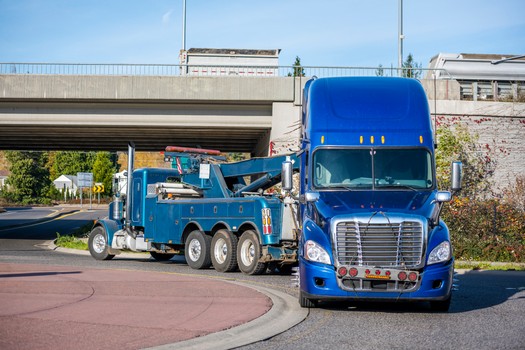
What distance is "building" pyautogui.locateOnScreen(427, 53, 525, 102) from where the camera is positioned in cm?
3119

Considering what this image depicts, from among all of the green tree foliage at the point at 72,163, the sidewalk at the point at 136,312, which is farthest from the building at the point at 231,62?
the green tree foliage at the point at 72,163

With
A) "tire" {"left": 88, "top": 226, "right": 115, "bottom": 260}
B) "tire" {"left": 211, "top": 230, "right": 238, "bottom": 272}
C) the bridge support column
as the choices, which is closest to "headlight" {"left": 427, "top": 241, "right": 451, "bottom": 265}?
"tire" {"left": 211, "top": 230, "right": 238, "bottom": 272}

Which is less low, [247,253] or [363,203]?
[363,203]

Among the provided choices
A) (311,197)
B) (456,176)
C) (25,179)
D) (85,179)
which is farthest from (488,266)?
(25,179)

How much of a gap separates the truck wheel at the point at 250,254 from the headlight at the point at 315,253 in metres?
6.12

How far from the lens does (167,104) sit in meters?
30.6

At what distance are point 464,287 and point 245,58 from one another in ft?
58.3

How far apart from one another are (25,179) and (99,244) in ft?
287

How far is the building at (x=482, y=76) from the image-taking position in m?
31.2

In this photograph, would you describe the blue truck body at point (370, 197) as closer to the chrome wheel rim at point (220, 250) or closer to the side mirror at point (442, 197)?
the side mirror at point (442, 197)

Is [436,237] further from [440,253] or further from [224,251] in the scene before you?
[224,251]

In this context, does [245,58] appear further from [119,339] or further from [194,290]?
[119,339]

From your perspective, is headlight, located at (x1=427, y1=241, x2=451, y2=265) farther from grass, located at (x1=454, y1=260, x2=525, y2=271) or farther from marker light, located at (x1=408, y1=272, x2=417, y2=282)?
grass, located at (x1=454, y1=260, x2=525, y2=271)

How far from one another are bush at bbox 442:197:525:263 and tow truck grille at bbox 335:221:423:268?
1307 cm
